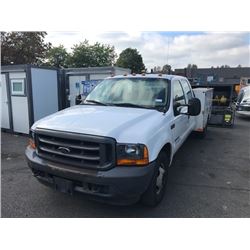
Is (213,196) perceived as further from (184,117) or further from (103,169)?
(103,169)

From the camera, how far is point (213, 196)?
4.02 meters

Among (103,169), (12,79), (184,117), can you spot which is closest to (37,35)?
(12,79)

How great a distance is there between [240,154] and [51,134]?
16.7 feet

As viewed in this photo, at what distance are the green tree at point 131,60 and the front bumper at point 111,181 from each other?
50.4 metres

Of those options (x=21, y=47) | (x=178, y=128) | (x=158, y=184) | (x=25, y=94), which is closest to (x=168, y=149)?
(x=158, y=184)

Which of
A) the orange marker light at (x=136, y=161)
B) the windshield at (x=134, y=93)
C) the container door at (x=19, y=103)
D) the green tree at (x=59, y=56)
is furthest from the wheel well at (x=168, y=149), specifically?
the green tree at (x=59, y=56)

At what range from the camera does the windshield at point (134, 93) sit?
4082 mm

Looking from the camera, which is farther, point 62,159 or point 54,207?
point 54,207

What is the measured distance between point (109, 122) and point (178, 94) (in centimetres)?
204

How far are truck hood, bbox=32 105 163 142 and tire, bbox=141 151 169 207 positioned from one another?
52 centimetres

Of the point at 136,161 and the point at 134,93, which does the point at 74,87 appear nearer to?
the point at 134,93

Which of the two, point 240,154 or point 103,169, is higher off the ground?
point 103,169

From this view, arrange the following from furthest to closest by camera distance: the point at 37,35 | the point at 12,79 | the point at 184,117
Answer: the point at 37,35 → the point at 12,79 → the point at 184,117

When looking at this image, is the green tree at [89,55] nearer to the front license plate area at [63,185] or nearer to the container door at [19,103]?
the container door at [19,103]
